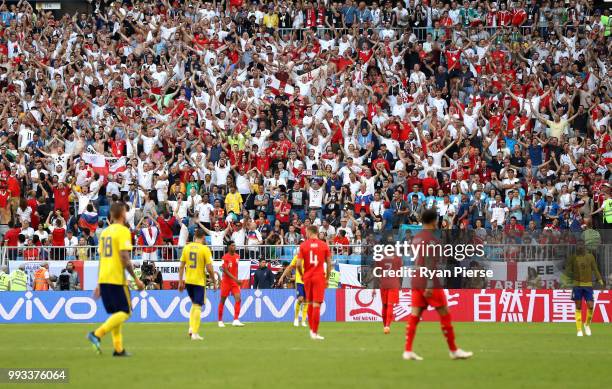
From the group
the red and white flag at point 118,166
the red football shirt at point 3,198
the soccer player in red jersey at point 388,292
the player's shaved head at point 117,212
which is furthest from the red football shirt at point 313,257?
the red football shirt at point 3,198

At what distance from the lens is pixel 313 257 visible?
2106cm

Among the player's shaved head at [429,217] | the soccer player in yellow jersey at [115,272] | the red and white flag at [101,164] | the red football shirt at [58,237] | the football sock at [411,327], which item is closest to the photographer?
the player's shaved head at [429,217]

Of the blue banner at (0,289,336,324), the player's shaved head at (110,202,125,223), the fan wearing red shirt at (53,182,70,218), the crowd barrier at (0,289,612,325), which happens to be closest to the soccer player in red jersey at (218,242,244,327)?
the crowd barrier at (0,289,612,325)

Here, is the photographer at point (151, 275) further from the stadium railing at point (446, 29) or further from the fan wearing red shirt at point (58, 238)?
the stadium railing at point (446, 29)

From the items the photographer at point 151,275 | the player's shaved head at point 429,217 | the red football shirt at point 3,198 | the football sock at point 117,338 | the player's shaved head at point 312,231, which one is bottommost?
the football sock at point 117,338

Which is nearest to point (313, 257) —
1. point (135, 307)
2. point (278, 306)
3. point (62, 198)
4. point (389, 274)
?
point (389, 274)

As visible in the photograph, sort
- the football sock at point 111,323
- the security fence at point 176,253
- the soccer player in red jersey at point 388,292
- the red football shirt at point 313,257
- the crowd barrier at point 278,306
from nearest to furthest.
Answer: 1. the football sock at point 111,323
2. the red football shirt at point 313,257
3. the soccer player in red jersey at point 388,292
4. the crowd barrier at point 278,306
5. the security fence at point 176,253

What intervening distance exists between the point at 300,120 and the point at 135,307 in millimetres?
8097

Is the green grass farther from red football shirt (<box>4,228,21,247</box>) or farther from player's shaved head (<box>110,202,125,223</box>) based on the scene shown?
red football shirt (<box>4,228,21,247</box>)

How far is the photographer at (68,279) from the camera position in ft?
99.0

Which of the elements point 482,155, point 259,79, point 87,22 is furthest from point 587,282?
point 87,22

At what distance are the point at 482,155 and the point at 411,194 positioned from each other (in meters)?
3.19

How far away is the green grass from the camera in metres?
13.5

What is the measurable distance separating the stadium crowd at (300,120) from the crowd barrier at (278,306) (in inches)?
51.4
